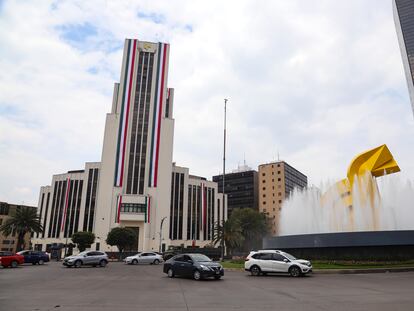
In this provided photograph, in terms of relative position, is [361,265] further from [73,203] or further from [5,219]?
[5,219]

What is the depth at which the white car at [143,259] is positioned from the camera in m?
39.2

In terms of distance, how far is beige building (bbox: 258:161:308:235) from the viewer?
112m

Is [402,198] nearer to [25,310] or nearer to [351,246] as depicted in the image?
[351,246]

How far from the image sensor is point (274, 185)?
113 metres

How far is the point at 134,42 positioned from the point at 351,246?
3016 inches

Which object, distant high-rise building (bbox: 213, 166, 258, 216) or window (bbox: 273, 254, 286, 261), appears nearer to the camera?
window (bbox: 273, 254, 286, 261)

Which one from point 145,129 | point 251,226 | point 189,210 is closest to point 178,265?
point 251,226

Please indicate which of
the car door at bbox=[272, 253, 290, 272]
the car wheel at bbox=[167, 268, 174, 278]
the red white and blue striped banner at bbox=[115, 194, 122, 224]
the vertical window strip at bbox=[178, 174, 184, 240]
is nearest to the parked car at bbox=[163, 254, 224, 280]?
the car wheel at bbox=[167, 268, 174, 278]

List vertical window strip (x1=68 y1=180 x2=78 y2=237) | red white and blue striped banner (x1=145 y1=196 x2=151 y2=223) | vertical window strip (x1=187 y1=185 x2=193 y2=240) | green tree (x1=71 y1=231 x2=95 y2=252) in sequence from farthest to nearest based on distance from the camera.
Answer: vertical window strip (x1=187 y1=185 x2=193 y2=240) → vertical window strip (x1=68 y1=180 x2=78 y2=237) → red white and blue striped banner (x1=145 y1=196 x2=151 y2=223) → green tree (x1=71 y1=231 x2=95 y2=252)

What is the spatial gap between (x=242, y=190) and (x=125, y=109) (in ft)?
203

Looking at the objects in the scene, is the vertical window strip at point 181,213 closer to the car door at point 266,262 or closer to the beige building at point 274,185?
the beige building at point 274,185

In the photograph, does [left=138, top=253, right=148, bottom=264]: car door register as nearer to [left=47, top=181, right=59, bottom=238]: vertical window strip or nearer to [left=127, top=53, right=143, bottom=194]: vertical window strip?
[left=127, top=53, right=143, bottom=194]: vertical window strip

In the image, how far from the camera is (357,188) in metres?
29.0

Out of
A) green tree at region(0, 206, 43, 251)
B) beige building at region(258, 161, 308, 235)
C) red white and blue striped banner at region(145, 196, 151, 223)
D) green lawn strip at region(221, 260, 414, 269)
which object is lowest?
green lawn strip at region(221, 260, 414, 269)
